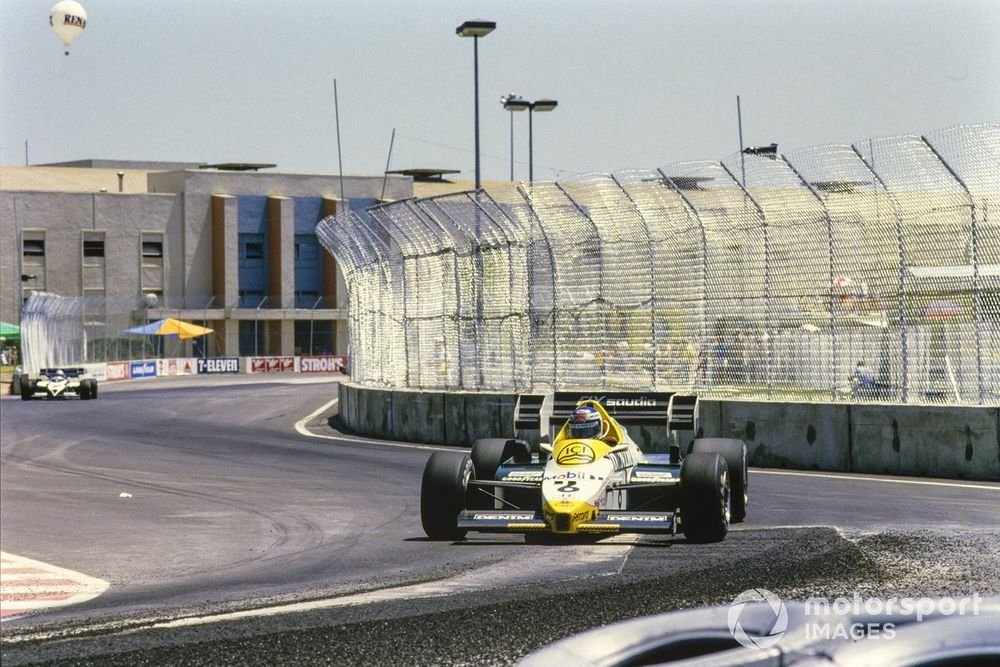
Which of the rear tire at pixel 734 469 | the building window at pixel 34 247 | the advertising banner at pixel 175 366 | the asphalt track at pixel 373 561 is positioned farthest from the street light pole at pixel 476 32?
the building window at pixel 34 247

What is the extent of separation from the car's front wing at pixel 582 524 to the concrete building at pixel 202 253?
59766 millimetres

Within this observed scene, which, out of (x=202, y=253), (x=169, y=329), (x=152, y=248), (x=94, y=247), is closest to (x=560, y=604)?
(x=169, y=329)

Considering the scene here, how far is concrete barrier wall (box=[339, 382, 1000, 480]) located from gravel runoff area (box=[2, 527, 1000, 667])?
16.4 feet

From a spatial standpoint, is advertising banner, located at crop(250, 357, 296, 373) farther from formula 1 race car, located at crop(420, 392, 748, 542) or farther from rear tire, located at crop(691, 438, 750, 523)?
rear tire, located at crop(691, 438, 750, 523)

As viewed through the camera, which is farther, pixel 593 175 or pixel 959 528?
pixel 593 175

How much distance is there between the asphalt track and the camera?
732 centimetres

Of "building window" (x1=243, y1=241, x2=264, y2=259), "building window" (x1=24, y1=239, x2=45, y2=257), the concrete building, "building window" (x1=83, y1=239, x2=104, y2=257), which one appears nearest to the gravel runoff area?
the concrete building

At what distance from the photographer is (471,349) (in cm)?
2169

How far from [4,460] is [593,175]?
936 centimetres

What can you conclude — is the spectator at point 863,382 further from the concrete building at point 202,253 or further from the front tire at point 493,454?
the concrete building at point 202,253

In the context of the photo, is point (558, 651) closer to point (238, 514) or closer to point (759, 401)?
point (238, 514)

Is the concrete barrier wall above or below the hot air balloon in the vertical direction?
below

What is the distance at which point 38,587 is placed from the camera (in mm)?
9742

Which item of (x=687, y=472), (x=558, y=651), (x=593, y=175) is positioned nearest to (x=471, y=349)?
(x=593, y=175)
